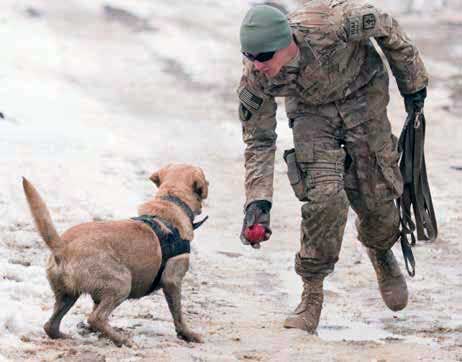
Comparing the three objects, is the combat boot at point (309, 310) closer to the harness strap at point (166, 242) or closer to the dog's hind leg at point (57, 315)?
the harness strap at point (166, 242)

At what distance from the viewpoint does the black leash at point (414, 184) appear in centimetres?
612

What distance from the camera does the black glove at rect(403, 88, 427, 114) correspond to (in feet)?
19.3

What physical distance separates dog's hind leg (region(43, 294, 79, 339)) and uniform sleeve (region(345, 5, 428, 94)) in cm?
194

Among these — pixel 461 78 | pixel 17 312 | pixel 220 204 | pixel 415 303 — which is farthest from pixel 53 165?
pixel 461 78

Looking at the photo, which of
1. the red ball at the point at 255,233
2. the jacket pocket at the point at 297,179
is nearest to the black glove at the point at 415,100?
the jacket pocket at the point at 297,179

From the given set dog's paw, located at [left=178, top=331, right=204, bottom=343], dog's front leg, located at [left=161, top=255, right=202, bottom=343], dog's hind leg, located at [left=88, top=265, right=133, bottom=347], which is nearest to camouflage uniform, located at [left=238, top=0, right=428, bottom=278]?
dog's front leg, located at [left=161, top=255, right=202, bottom=343]

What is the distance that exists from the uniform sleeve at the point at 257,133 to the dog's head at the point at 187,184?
269mm

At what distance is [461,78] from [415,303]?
8.21 metres

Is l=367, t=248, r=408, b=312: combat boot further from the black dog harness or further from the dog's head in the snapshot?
the black dog harness

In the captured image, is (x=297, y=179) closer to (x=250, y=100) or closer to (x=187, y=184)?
(x=250, y=100)

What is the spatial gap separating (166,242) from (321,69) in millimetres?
1210

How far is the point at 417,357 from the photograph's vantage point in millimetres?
5086

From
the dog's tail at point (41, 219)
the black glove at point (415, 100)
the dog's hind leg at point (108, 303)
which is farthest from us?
the black glove at point (415, 100)

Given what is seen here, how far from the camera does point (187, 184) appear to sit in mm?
5699
